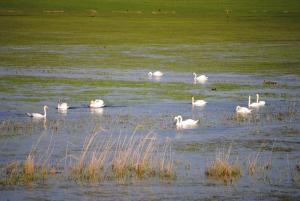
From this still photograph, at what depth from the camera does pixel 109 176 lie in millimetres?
18156

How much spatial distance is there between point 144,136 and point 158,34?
148ft

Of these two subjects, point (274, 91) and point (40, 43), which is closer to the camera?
point (274, 91)

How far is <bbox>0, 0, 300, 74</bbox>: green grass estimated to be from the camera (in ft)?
153

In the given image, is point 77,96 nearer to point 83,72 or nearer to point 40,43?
point 83,72

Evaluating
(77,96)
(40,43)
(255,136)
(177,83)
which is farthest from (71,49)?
(255,136)

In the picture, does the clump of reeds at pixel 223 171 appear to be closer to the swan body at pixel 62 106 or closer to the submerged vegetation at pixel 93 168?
the submerged vegetation at pixel 93 168

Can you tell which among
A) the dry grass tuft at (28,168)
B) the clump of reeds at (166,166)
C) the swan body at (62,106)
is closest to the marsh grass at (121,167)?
the clump of reeds at (166,166)

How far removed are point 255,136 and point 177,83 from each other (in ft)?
45.4

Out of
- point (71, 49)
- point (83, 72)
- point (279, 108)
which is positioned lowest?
point (279, 108)

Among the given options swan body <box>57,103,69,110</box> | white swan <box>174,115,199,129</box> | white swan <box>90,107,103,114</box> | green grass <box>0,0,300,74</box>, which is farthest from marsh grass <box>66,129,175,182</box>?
green grass <box>0,0,300,74</box>

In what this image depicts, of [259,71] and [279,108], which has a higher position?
[259,71]

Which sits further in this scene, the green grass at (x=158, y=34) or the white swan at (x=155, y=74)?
the green grass at (x=158, y=34)

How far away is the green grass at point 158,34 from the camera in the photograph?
4678 centimetres

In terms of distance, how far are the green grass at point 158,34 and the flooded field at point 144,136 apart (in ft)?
14.2
